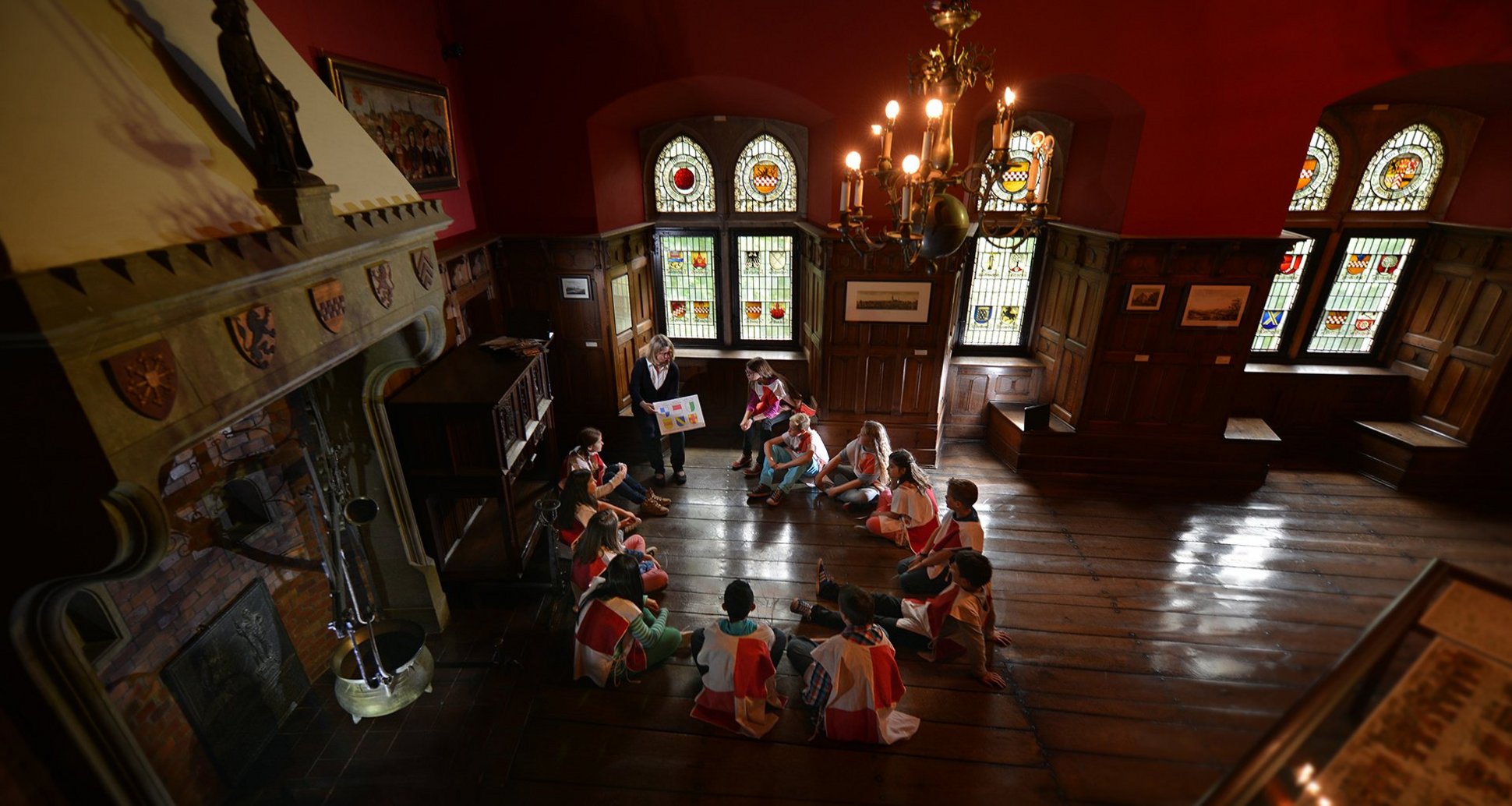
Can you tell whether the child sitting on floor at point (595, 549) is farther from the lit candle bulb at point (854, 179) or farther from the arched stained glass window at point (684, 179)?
the arched stained glass window at point (684, 179)

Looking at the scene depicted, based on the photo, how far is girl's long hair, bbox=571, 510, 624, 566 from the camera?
470 cm

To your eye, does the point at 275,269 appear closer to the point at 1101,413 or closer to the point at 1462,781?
the point at 1462,781

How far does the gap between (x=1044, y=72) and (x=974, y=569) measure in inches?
202

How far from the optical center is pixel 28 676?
225 centimetres

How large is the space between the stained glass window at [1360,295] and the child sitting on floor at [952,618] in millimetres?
7394

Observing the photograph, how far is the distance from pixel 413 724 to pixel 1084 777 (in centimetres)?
449

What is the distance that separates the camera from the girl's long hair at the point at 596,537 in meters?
4.70

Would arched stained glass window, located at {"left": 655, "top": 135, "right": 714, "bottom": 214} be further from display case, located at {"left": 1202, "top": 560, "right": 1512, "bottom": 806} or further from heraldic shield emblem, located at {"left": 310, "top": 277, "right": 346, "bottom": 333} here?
display case, located at {"left": 1202, "top": 560, "right": 1512, "bottom": 806}

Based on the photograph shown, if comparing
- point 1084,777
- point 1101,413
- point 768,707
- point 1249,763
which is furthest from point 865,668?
point 1101,413

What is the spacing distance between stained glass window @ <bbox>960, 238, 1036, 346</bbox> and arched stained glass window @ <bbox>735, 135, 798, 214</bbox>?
2.70 meters

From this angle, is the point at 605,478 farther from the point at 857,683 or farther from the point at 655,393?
the point at 857,683

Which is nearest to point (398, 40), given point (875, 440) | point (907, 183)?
point (907, 183)

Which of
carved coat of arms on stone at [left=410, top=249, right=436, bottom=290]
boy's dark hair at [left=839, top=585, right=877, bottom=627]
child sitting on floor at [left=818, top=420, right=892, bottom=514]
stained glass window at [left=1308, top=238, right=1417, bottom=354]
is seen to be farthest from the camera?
stained glass window at [left=1308, top=238, right=1417, bottom=354]

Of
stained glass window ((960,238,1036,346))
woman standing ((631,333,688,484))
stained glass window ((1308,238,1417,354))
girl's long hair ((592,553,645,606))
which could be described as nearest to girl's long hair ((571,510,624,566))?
girl's long hair ((592,553,645,606))
